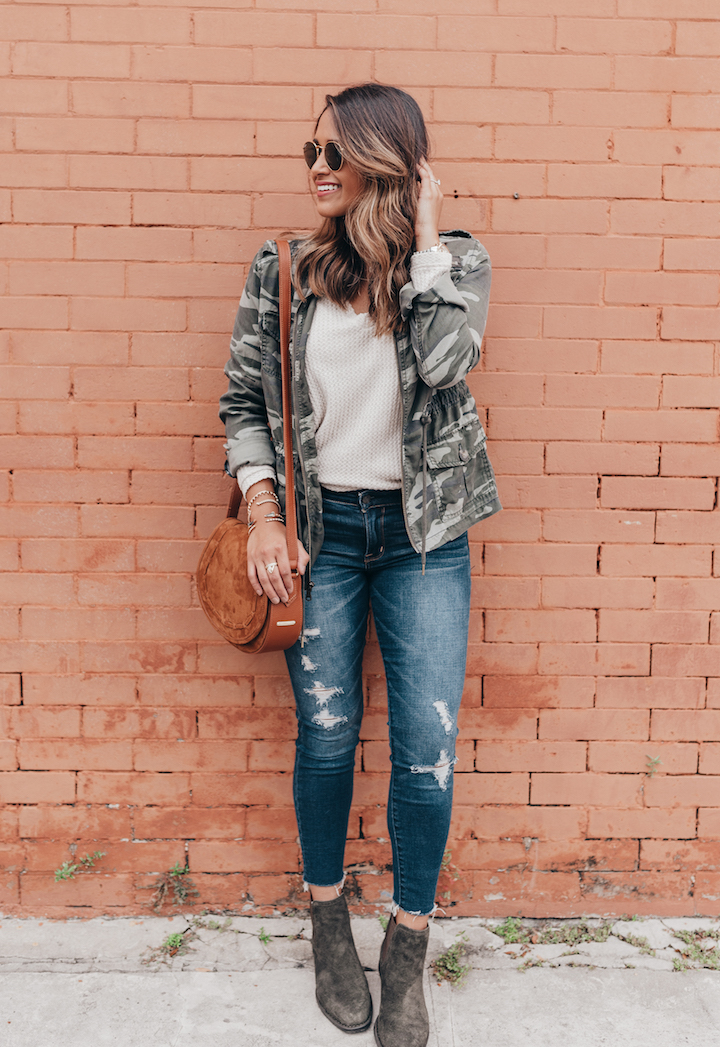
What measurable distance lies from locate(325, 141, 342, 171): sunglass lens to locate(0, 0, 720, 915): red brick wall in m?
0.39

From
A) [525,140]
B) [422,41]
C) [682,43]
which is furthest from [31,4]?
[682,43]

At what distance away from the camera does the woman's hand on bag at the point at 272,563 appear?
1911 millimetres

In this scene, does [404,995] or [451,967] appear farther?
[451,967]

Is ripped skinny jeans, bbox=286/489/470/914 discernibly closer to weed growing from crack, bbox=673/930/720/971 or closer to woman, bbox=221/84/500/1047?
woman, bbox=221/84/500/1047

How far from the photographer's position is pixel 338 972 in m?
2.15

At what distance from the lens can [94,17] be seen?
2.23 m

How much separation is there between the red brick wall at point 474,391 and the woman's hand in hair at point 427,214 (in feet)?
1.37

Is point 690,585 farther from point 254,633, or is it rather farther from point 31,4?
point 31,4

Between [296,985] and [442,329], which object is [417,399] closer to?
[442,329]

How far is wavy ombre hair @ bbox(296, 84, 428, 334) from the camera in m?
1.89

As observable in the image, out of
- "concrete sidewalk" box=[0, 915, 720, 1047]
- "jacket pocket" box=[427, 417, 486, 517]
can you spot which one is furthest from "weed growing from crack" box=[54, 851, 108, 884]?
"jacket pocket" box=[427, 417, 486, 517]

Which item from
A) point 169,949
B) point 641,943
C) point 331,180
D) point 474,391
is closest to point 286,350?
point 331,180

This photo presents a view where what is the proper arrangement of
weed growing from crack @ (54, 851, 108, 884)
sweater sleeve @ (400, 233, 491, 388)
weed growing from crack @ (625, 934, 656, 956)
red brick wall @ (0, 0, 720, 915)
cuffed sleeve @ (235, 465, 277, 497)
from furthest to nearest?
weed growing from crack @ (54, 851, 108, 884)
weed growing from crack @ (625, 934, 656, 956)
red brick wall @ (0, 0, 720, 915)
cuffed sleeve @ (235, 465, 277, 497)
sweater sleeve @ (400, 233, 491, 388)

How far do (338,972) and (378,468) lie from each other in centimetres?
137
